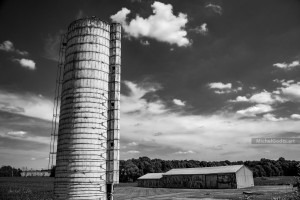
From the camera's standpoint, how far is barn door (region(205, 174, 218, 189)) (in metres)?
50.7

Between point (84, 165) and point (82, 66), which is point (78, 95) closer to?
point (82, 66)

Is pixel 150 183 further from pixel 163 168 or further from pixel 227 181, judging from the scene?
pixel 163 168

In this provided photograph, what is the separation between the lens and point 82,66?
66.6 ft

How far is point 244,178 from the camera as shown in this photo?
51188mm

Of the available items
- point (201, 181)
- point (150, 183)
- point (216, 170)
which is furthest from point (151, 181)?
point (216, 170)

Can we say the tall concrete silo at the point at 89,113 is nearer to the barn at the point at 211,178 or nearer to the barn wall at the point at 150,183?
the barn at the point at 211,178

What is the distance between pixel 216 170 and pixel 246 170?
636cm

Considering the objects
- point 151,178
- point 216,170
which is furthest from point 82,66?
point 151,178

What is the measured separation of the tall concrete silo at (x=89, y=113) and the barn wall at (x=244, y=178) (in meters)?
36.0

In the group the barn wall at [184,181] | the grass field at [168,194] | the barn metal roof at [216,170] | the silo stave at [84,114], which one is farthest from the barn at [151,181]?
the silo stave at [84,114]

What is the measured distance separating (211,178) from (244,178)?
21.8 feet

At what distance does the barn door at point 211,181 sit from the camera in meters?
50.7

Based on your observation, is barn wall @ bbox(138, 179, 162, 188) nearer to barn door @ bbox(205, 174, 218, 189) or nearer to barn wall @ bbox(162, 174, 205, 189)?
barn wall @ bbox(162, 174, 205, 189)

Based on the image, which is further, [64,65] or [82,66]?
[64,65]
